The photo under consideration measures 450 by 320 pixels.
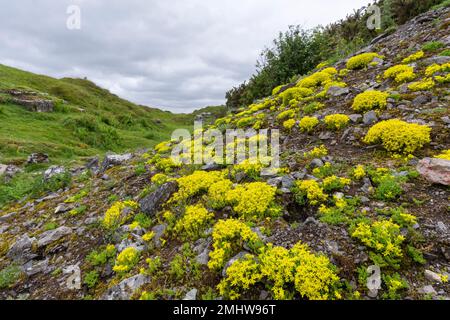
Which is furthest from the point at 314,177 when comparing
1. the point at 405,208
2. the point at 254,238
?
the point at 254,238

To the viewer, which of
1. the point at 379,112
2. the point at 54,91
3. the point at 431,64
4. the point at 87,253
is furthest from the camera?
the point at 54,91

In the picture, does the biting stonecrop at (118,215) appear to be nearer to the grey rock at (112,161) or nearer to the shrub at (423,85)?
the grey rock at (112,161)

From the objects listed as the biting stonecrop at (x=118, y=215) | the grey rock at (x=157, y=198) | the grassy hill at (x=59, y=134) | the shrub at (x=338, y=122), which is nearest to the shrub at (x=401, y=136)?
the shrub at (x=338, y=122)

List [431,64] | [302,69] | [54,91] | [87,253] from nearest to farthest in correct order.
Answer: [87,253] → [431,64] → [302,69] → [54,91]

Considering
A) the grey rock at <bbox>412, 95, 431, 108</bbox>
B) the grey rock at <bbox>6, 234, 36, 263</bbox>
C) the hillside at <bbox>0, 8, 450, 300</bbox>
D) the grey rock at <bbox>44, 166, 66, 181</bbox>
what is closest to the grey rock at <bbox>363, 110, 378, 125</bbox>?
the hillside at <bbox>0, 8, 450, 300</bbox>

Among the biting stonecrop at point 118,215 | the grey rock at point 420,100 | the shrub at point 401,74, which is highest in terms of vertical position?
the shrub at point 401,74

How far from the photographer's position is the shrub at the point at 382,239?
466cm

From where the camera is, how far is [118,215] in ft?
26.3

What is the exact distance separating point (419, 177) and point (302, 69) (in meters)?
24.8

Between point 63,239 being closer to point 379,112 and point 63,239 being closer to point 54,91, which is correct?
point 379,112

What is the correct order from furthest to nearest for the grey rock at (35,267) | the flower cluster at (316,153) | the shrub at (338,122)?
the shrub at (338,122) < the flower cluster at (316,153) < the grey rock at (35,267)

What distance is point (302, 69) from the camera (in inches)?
1113

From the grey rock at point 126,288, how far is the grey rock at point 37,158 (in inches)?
707
